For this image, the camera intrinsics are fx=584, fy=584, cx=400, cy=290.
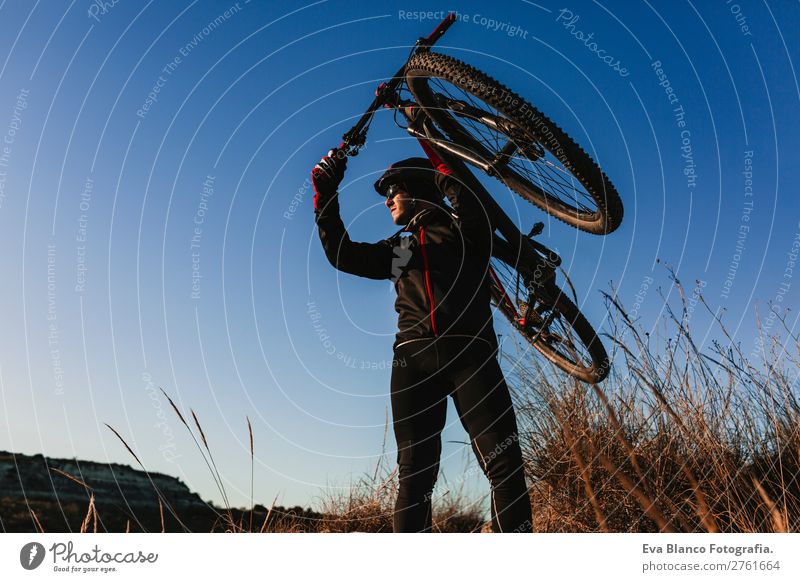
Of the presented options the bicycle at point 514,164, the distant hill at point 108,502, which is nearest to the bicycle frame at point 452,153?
the bicycle at point 514,164

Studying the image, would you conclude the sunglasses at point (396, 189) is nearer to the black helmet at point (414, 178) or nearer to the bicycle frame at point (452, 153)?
the black helmet at point (414, 178)

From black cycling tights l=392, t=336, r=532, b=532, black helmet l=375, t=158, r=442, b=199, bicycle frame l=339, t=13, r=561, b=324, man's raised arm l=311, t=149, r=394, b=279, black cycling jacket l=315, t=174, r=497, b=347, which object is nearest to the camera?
black cycling tights l=392, t=336, r=532, b=532

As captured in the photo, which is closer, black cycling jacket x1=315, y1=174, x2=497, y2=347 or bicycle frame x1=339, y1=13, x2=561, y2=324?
black cycling jacket x1=315, y1=174, x2=497, y2=347

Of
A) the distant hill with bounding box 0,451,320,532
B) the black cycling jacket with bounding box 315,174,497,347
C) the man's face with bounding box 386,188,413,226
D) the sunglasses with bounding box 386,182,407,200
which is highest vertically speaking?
the sunglasses with bounding box 386,182,407,200

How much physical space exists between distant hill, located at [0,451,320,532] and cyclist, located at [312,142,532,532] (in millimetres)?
1294

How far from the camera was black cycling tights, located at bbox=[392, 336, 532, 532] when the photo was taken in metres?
2.90

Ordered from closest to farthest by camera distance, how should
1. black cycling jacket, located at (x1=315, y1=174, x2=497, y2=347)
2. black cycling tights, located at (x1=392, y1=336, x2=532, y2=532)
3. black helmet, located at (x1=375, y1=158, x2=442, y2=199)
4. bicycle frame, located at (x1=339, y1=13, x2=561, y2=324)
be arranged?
1. black cycling tights, located at (x1=392, y1=336, x2=532, y2=532)
2. black cycling jacket, located at (x1=315, y1=174, x2=497, y2=347)
3. black helmet, located at (x1=375, y1=158, x2=442, y2=199)
4. bicycle frame, located at (x1=339, y1=13, x2=561, y2=324)

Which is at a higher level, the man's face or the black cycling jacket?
the man's face

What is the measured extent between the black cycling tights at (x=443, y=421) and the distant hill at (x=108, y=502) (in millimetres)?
1204

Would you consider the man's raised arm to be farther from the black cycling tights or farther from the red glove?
the black cycling tights

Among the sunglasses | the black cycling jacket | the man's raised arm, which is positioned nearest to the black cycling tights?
the black cycling jacket

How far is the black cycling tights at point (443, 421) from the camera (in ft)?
9.51

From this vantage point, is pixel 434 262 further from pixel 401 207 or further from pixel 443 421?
pixel 443 421
